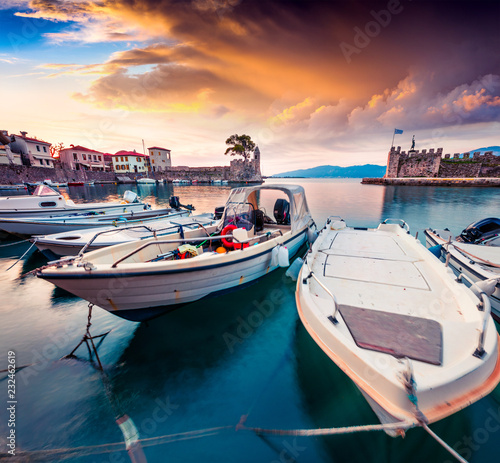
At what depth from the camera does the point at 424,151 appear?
169 feet

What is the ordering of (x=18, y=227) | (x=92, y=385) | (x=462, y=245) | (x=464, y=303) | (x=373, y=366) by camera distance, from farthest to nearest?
1. (x=18, y=227)
2. (x=462, y=245)
3. (x=92, y=385)
4. (x=464, y=303)
5. (x=373, y=366)

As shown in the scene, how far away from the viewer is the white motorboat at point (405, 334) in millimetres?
1909

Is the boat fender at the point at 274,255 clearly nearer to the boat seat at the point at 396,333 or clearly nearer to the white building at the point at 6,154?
the boat seat at the point at 396,333

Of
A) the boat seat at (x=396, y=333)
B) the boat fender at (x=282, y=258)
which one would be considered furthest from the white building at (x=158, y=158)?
the boat seat at (x=396, y=333)

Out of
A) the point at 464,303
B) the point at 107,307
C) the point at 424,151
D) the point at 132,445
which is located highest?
the point at 424,151

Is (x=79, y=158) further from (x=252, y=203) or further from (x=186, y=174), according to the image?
(x=252, y=203)

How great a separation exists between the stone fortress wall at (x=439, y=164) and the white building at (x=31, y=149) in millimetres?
90231

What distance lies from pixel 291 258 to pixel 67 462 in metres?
6.89

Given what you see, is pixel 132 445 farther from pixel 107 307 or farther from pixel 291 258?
pixel 291 258

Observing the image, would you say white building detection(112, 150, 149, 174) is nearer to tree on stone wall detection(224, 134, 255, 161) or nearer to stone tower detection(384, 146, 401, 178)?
tree on stone wall detection(224, 134, 255, 161)

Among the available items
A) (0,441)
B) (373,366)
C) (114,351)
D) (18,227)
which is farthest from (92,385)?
(18,227)

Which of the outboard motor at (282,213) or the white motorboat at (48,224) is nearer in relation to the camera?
the outboard motor at (282,213)

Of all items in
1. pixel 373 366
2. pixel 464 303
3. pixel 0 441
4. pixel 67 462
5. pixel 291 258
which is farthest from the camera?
pixel 291 258

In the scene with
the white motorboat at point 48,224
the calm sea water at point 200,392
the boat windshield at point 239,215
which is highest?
the boat windshield at point 239,215
